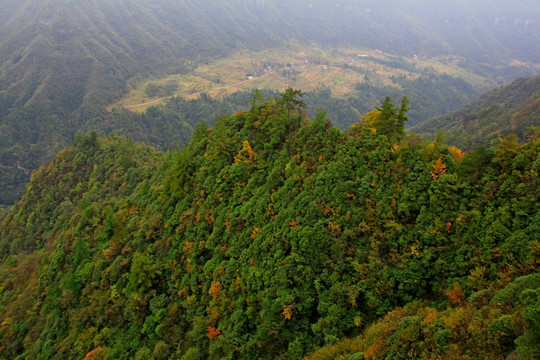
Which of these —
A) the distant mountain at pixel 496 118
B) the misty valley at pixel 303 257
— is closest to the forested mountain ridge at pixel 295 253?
the misty valley at pixel 303 257

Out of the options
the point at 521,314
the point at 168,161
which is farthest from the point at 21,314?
Answer: the point at 521,314

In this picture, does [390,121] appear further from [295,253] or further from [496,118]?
[496,118]

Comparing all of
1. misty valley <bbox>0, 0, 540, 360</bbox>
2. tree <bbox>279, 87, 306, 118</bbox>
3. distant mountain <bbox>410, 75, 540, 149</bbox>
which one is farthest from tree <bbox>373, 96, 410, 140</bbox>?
distant mountain <bbox>410, 75, 540, 149</bbox>

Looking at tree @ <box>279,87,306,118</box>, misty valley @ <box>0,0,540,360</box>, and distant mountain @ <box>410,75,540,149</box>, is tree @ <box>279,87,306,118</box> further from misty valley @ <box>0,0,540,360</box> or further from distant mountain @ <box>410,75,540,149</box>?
distant mountain @ <box>410,75,540,149</box>

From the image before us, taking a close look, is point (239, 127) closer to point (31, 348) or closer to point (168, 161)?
point (168, 161)

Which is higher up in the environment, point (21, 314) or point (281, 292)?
point (281, 292)

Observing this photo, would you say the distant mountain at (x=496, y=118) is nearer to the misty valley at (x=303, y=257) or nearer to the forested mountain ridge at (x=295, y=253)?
the misty valley at (x=303, y=257)

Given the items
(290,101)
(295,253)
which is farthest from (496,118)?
(295,253)
